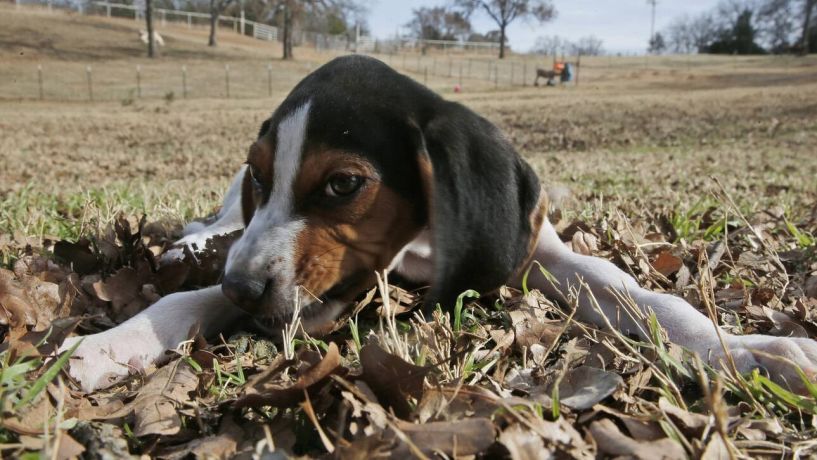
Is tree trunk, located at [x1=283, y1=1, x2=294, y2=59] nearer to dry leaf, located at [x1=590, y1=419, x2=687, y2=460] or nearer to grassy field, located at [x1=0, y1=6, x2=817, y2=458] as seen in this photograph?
grassy field, located at [x1=0, y1=6, x2=817, y2=458]

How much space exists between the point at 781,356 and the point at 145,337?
2.46 metres

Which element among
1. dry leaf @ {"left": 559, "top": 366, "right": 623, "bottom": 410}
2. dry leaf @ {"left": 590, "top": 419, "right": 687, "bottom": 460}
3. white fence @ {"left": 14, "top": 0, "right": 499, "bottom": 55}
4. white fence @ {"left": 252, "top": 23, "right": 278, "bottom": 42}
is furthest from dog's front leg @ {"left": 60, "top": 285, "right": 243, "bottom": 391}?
white fence @ {"left": 252, "top": 23, "right": 278, "bottom": 42}

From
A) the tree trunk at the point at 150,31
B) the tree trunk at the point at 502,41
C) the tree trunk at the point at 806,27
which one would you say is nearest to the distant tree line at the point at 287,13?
the tree trunk at the point at 150,31

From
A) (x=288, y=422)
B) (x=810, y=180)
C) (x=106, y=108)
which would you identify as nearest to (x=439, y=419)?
(x=288, y=422)

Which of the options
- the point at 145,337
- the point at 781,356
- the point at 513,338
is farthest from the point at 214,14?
the point at 781,356

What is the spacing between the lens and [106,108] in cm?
3181

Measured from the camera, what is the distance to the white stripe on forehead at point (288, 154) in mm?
3207

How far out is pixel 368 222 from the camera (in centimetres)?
322

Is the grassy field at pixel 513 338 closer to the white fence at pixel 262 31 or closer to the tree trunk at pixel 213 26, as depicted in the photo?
the tree trunk at pixel 213 26

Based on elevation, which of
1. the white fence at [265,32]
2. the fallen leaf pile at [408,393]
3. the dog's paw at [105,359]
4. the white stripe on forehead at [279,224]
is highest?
the white fence at [265,32]

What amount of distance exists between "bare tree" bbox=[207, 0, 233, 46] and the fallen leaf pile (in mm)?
72874

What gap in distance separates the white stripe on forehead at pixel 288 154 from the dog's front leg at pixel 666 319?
132cm

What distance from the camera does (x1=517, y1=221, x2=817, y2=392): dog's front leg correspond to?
258 cm

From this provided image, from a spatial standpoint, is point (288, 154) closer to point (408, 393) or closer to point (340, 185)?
point (340, 185)
